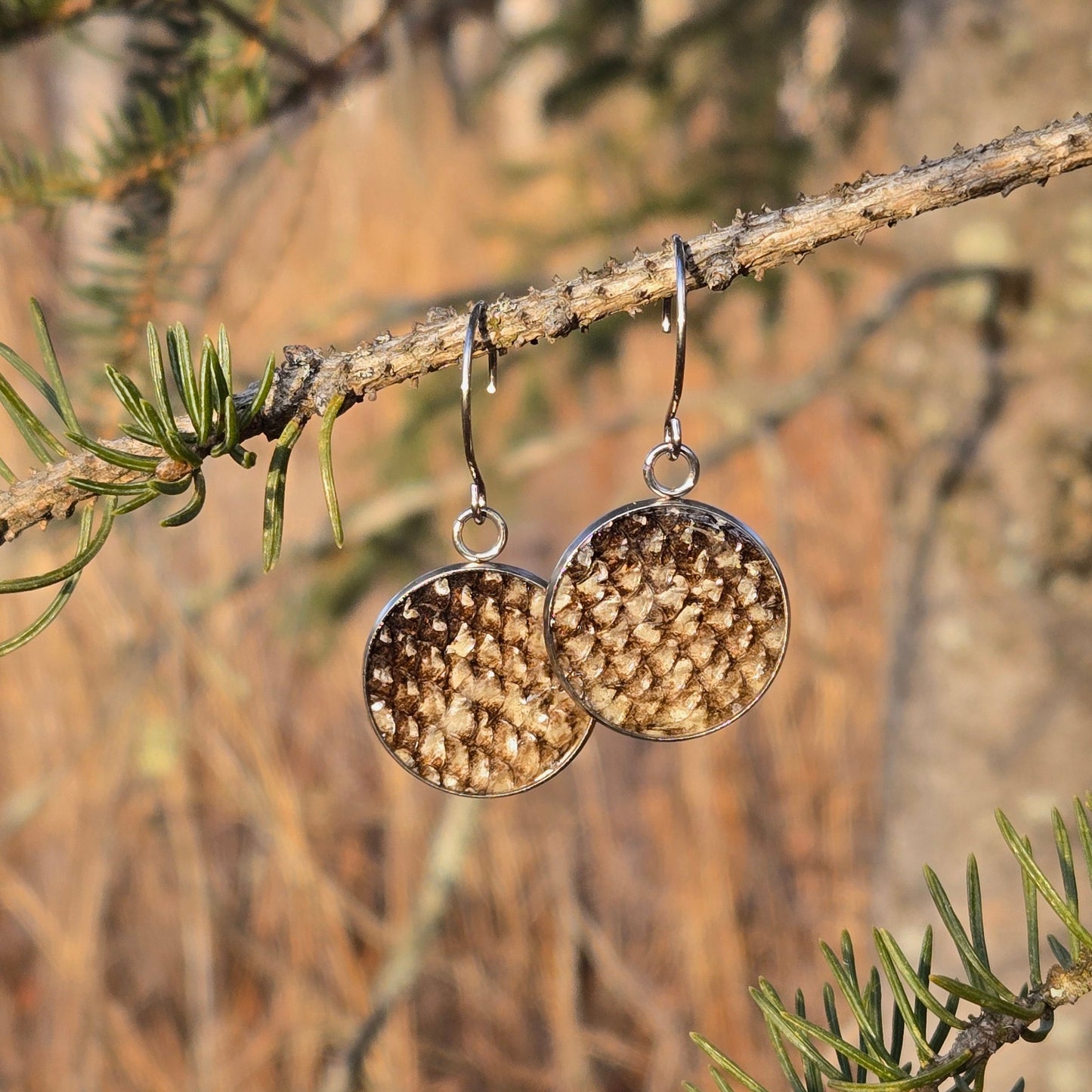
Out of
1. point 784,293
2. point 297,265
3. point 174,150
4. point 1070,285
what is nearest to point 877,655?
point 784,293

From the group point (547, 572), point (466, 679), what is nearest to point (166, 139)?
point (466, 679)

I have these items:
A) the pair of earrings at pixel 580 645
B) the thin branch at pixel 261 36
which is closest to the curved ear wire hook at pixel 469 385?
the pair of earrings at pixel 580 645

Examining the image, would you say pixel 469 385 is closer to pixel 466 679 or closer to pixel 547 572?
pixel 466 679

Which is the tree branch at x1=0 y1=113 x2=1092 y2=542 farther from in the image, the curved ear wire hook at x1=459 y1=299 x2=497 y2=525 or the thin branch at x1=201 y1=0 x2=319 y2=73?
the thin branch at x1=201 y1=0 x2=319 y2=73

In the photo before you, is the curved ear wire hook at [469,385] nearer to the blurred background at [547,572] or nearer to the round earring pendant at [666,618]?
the round earring pendant at [666,618]

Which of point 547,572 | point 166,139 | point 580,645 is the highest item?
point 547,572

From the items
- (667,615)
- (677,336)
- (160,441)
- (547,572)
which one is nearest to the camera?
(160,441)

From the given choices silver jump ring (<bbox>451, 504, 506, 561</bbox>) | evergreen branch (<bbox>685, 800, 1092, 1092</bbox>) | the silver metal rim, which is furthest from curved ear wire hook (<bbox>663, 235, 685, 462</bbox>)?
evergreen branch (<bbox>685, 800, 1092, 1092</bbox>)
